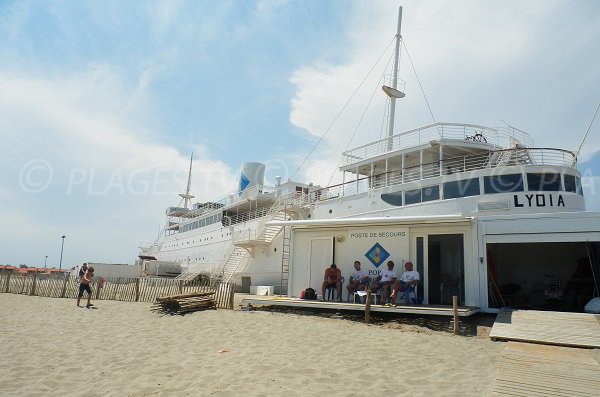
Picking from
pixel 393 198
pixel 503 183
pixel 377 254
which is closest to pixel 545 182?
pixel 503 183

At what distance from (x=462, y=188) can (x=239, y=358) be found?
35.4ft

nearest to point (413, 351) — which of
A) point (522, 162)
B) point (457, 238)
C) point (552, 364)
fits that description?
point (552, 364)

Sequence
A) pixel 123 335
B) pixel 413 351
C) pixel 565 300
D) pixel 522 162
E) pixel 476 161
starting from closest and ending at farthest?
pixel 413 351 < pixel 123 335 < pixel 565 300 < pixel 522 162 < pixel 476 161

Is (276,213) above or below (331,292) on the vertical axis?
above

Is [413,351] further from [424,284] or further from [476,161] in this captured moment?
[476,161]

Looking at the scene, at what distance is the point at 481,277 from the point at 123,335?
9.51 meters

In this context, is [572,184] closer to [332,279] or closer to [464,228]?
[464,228]

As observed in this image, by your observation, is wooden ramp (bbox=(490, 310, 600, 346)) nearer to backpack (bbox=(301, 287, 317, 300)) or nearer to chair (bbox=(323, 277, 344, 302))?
chair (bbox=(323, 277, 344, 302))

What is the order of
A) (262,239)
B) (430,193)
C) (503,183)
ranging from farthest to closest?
1. (262,239)
2. (430,193)
3. (503,183)

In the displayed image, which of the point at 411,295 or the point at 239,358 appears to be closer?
the point at 239,358

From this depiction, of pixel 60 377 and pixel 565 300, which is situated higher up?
pixel 565 300

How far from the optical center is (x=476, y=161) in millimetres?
16969

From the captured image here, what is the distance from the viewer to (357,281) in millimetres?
12836

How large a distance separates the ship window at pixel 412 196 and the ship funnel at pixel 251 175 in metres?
17.1
